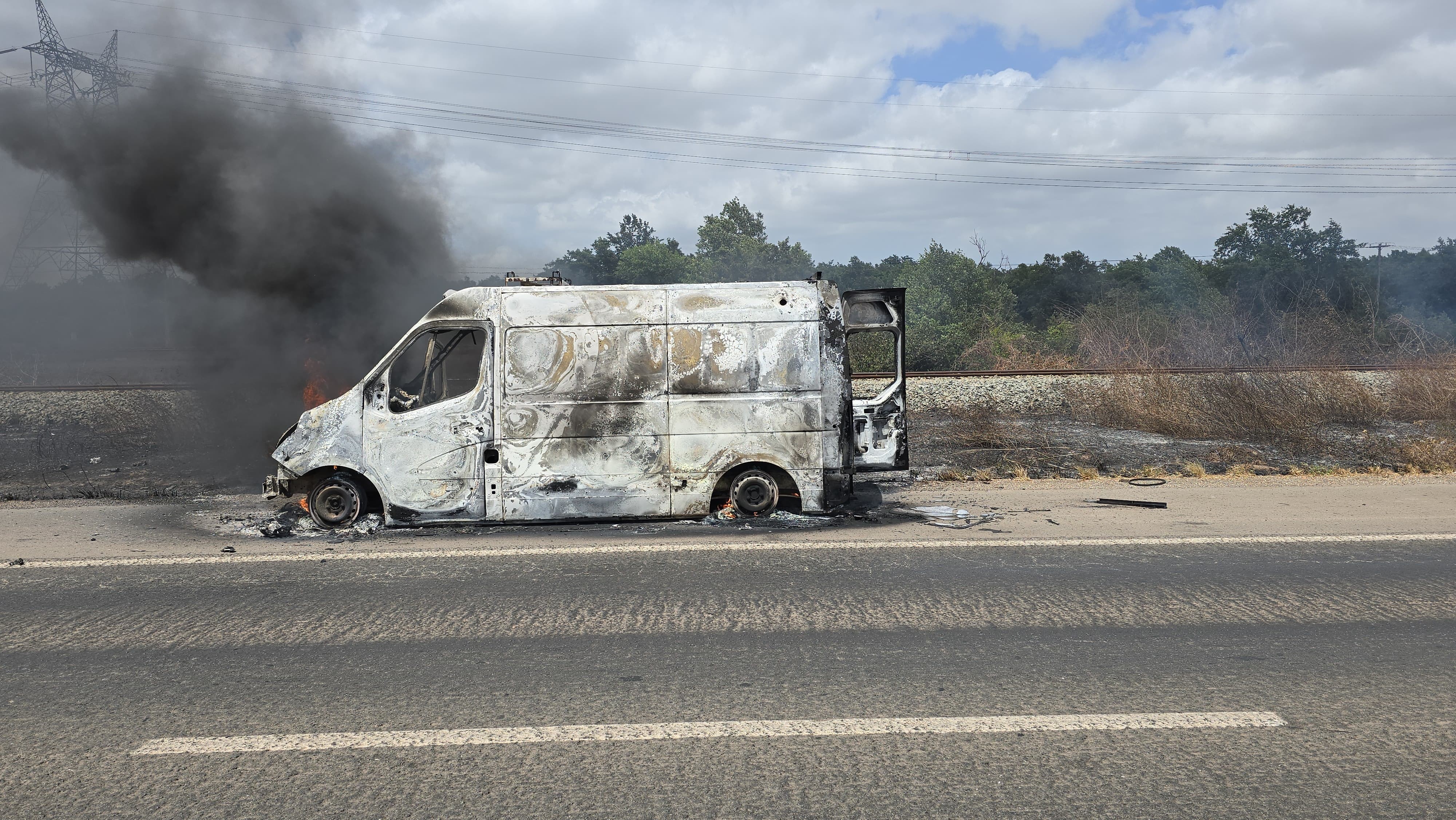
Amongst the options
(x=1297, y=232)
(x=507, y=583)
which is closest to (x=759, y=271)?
(x=1297, y=232)

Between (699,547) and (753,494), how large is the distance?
127 centimetres

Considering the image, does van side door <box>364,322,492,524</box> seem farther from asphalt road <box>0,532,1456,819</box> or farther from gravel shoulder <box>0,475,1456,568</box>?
asphalt road <box>0,532,1456,819</box>

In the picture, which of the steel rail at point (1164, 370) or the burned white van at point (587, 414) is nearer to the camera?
the burned white van at point (587, 414)

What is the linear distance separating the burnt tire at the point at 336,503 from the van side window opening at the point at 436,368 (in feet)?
2.60

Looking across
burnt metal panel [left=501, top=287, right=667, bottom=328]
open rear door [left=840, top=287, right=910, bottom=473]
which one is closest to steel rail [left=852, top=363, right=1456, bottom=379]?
open rear door [left=840, top=287, right=910, bottom=473]

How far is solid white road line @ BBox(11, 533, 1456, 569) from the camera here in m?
7.10

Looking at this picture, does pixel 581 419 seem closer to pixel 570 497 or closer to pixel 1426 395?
pixel 570 497

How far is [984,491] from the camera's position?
1012 cm

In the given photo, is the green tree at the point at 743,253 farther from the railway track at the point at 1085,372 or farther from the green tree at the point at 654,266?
the railway track at the point at 1085,372

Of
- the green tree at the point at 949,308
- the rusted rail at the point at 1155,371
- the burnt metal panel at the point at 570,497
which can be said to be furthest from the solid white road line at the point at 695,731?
the green tree at the point at 949,308

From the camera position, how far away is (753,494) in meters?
8.47

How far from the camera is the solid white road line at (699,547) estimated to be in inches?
280

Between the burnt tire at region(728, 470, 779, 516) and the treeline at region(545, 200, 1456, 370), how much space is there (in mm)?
3401

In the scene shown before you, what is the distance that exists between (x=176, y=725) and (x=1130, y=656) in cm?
416
